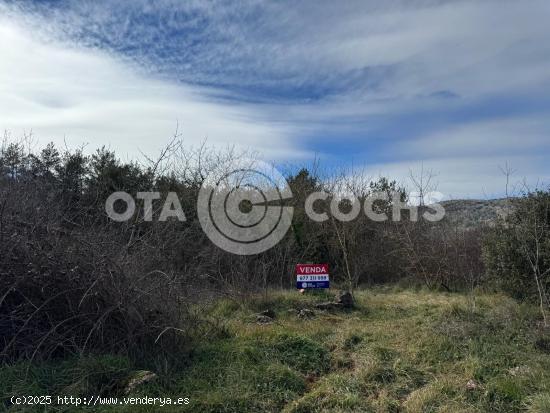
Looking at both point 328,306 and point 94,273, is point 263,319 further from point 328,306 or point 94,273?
point 94,273

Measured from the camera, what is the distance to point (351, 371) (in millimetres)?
4641

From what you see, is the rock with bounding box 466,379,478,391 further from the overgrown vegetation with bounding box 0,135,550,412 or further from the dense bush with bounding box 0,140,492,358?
the dense bush with bounding box 0,140,492,358

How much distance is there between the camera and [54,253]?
4.82m

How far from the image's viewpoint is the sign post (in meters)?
8.95

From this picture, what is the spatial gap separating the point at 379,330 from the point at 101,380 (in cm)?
341

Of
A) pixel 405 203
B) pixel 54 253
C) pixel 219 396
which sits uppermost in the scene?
pixel 405 203

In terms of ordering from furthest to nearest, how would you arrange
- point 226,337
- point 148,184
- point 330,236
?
1. point 330,236
2. point 148,184
3. point 226,337

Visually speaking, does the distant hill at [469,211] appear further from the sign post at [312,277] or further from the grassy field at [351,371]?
the grassy field at [351,371]

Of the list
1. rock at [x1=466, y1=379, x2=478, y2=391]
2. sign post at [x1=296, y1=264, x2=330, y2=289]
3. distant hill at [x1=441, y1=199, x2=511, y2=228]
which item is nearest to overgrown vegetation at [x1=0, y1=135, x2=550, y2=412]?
rock at [x1=466, y1=379, x2=478, y2=391]

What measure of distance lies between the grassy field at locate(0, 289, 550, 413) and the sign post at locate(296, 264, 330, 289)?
2600 millimetres

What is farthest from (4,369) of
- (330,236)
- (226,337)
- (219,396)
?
(330,236)

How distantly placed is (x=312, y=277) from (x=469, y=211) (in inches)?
267

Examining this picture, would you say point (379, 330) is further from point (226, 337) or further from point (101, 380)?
point (101, 380)

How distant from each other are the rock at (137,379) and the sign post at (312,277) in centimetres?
502
